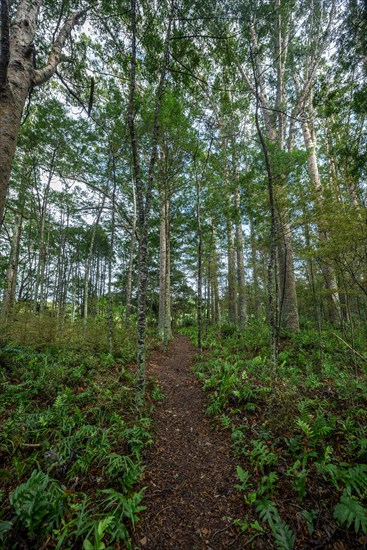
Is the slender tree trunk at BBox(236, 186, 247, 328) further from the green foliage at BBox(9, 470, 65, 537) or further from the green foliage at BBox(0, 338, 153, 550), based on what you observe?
the green foliage at BBox(9, 470, 65, 537)

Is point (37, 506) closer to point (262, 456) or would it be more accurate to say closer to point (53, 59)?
point (262, 456)

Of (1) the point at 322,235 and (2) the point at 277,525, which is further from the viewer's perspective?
(1) the point at 322,235

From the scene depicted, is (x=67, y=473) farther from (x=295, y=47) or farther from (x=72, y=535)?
(x=295, y=47)

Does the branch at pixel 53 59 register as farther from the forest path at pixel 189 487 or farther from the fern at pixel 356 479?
the fern at pixel 356 479

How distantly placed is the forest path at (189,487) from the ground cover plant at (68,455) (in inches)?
8.7

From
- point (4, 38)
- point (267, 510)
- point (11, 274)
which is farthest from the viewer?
point (11, 274)

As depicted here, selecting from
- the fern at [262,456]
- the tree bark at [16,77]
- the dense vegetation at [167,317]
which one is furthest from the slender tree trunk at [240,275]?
the tree bark at [16,77]

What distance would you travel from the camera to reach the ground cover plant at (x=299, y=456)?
1.90 meters

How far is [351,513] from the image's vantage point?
181 centimetres

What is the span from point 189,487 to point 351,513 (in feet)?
5.64

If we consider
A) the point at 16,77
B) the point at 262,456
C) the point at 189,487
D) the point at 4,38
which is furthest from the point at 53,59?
the point at 262,456

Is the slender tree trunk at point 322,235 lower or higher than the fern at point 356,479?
higher

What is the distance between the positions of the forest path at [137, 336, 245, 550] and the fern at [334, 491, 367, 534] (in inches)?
37.5

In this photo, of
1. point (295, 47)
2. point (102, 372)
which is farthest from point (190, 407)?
point (295, 47)
